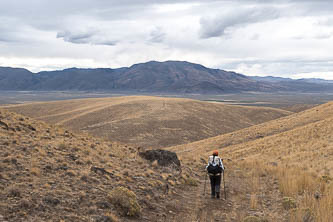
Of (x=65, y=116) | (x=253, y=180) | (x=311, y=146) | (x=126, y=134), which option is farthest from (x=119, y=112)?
(x=253, y=180)

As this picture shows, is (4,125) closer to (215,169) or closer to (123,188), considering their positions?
(123,188)

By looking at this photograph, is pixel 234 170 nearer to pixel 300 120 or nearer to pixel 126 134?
pixel 300 120

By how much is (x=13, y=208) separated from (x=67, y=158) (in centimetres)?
534

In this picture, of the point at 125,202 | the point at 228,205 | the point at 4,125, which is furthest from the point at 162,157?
the point at 4,125

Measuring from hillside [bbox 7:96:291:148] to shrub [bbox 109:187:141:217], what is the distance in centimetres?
4295

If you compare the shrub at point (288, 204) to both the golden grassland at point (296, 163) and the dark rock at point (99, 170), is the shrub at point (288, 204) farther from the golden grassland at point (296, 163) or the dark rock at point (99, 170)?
the dark rock at point (99, 170)

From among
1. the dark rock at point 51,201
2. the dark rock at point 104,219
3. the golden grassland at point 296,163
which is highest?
the dark rock at point 51,201

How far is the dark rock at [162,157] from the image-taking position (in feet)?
50.3

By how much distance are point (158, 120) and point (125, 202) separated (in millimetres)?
61005

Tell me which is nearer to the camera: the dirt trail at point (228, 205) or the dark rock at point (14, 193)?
the dark rock at point (14, 193)

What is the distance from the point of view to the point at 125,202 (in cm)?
869

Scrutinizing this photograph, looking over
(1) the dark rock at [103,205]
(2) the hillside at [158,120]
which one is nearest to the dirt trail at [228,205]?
(1) the dark rock at [103,205]

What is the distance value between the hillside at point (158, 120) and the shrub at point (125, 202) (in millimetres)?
42945

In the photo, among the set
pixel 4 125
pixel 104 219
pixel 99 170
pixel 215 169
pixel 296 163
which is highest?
pixel 4 125
